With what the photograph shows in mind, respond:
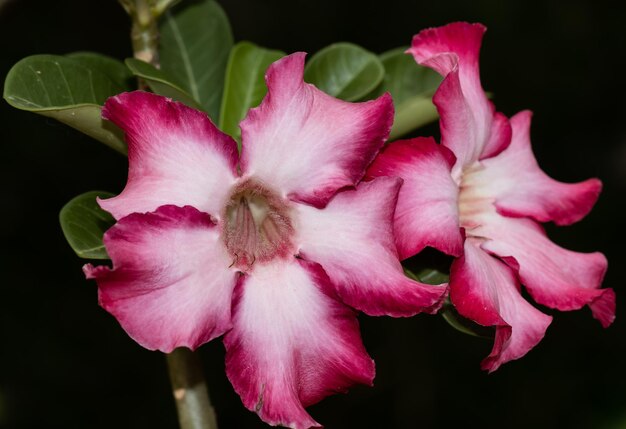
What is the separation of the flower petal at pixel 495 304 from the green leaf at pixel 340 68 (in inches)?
16.4

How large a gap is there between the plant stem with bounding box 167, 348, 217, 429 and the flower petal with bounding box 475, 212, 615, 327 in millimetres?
429

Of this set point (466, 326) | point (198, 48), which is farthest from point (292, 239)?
point (198, 48)

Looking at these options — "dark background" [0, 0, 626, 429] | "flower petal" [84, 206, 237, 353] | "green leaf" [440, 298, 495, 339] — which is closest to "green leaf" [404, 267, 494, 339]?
"green leaf" [440, 298, 495, 339]

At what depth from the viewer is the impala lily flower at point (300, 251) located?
3.18 ft

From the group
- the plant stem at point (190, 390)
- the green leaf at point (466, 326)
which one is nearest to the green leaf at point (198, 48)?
the plant stem at point (190, 390)

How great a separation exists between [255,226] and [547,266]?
39 cm

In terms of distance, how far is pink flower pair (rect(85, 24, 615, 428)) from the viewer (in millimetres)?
961

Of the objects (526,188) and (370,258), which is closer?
(370,258)

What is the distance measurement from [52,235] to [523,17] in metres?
2.09

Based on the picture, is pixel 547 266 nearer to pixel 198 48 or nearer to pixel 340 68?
pixel 340 68

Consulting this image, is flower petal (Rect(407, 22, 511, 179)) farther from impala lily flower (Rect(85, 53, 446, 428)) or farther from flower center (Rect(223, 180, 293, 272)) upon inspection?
flower center (Rect(223, 180, 293, 272))

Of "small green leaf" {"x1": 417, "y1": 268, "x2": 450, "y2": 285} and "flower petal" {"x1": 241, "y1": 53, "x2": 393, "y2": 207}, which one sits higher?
"flower petal" {"x1": 241, "y1": 53, "x2": 393, "y2": 207}

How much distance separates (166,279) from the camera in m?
0.96

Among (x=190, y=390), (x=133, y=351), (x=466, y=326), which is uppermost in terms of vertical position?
(x=466, y=326)
